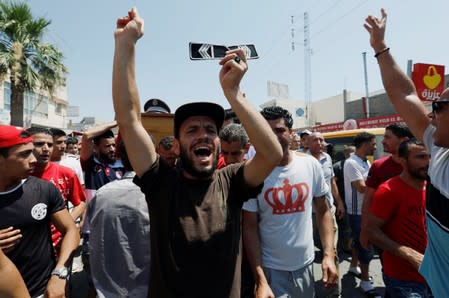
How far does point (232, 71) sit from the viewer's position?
5.42ft

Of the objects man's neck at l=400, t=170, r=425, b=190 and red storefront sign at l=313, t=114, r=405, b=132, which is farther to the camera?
red storefront sign at l=313, t=114, r=405, b=132

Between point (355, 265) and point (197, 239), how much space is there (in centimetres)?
411

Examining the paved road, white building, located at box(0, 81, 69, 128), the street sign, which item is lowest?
the paved road

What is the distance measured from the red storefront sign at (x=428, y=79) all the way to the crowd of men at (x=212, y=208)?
7.04 metres

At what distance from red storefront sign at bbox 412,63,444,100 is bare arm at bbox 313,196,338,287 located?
318 inches

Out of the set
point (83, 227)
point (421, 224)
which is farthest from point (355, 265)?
point (83, 227)

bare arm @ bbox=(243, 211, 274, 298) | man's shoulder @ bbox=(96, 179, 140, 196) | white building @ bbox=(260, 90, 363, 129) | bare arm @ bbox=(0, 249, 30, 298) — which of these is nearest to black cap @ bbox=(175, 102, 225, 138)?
man's shoulder @ bbox=(96, 179, 140, 196)

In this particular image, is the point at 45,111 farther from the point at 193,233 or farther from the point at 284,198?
the point at 193,233

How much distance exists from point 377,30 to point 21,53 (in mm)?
13687

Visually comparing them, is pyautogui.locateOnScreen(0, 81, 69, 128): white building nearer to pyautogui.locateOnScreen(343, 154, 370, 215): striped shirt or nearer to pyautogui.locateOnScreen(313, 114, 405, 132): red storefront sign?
pyautogui.locateOnScreen(313, 114, 405, 132): red storefront sign

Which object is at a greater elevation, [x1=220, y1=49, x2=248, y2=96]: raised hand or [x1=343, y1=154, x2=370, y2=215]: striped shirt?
[x1=220, y1=49, x2=248, y2=96]: raised hand

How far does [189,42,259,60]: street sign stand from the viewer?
1.68 meters

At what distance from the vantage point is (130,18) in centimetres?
171

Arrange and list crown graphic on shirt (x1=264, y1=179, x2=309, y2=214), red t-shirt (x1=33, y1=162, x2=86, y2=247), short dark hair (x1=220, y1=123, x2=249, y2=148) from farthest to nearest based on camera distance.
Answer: red t-shirt (x1=33, y1=162, x2=86, y2=247)
short dark hair (x1=220, y1=123, x2=249, y2=148)
crown graphic on shirt (x1=264, y1=179, x2=309, y2=214)
